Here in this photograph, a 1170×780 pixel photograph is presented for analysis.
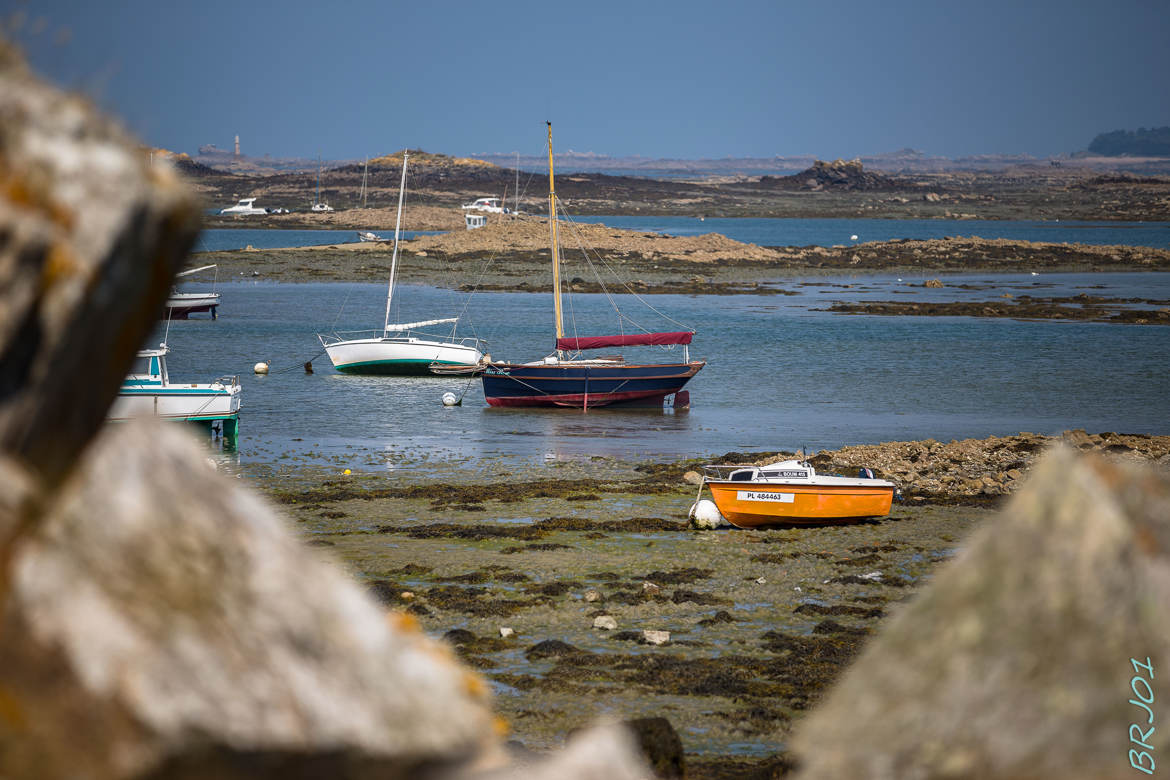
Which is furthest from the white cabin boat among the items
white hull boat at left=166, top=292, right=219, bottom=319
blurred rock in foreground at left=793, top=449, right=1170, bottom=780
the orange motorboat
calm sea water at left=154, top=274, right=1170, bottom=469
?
white hull boat at left=166, top=292, right=219, bottom=319

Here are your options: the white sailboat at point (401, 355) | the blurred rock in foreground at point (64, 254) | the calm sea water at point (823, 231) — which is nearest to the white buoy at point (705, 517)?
the blurred rock in foreground at point (64, 254)

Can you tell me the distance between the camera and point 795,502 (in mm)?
19375

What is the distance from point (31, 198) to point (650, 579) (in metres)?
14.1

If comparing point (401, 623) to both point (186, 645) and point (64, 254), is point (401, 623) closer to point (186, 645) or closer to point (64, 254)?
point (186, 645)

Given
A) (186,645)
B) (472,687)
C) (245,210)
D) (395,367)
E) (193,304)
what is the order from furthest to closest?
(245,210) < (193,304) < (395,367) < (472,687) < (186,645)

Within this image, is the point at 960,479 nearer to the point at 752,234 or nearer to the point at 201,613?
the point at 201,613

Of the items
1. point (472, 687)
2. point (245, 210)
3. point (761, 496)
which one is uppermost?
point (245, 210)

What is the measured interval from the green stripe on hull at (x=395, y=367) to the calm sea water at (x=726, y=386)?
101 centimetres

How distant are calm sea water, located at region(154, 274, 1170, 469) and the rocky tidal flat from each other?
4318mm

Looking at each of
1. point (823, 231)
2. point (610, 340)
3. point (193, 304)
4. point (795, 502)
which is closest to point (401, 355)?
point (610, 340)

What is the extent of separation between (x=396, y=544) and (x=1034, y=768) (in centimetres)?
1604

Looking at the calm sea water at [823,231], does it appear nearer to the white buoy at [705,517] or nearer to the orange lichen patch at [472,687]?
the white buoy at [705,517]

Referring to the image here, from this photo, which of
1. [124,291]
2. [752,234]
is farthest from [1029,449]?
[752,234]

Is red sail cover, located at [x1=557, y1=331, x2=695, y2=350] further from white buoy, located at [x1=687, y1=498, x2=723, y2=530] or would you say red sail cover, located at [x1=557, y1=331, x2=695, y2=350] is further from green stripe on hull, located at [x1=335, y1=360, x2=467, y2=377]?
white buoy, located at [x1=687, y1=498, x2=723, y2=530]
